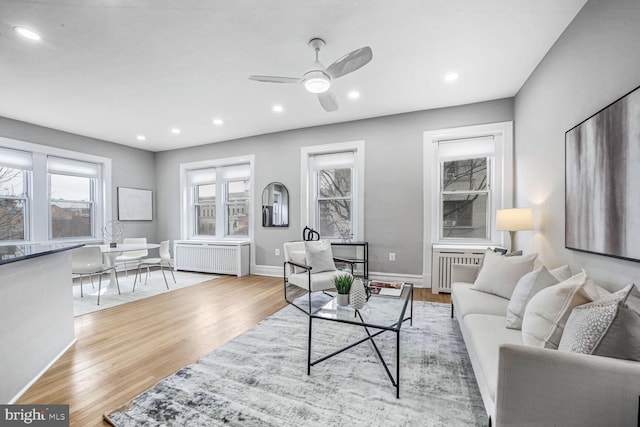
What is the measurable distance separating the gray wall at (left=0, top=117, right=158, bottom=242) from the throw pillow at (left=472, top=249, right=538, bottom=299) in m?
6.57

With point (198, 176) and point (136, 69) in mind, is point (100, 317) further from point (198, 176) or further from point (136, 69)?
point (198, 176)

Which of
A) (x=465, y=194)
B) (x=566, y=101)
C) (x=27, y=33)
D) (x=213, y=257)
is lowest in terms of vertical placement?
(x=213, y=257)

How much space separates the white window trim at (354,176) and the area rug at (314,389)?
2.28 meters

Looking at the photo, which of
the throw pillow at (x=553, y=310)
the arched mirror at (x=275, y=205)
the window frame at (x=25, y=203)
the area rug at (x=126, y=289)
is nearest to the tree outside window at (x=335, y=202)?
the arched mirror at (x=275, y=205)

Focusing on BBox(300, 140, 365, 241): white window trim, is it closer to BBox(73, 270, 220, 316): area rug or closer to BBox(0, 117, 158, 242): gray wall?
BBox(73, 270, 220, 316): area rug

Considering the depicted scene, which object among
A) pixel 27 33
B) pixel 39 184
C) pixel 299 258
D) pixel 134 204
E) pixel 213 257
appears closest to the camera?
pixel 27 33

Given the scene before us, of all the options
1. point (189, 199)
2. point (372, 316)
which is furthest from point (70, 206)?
point (372, 316)

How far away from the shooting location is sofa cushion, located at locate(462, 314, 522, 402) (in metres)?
1.30

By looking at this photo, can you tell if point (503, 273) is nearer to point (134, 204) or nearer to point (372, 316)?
point (372, 316)

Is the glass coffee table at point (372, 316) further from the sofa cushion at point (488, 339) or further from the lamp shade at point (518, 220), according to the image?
the lamp shade at point (518, 220)

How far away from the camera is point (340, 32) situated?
2342mm

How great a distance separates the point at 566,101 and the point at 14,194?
23.9ft

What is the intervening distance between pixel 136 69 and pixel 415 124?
3660 millimetres

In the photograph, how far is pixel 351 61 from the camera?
2229 mm
